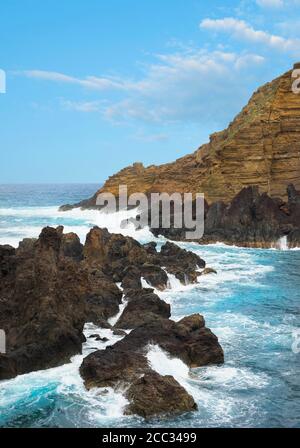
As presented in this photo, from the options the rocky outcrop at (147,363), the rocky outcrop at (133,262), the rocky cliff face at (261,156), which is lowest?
the rocky outcrop at (147,363)

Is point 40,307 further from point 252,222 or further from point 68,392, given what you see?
point 252,222

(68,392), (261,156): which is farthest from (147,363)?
(261,156)

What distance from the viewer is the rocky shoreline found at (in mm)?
17297

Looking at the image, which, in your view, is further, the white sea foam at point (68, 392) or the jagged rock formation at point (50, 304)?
the jagged rock formation at point (50, 304)

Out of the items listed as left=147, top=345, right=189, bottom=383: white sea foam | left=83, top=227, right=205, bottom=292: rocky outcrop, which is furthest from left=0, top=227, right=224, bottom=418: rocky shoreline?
left=83, top=227, right=205, bottom=292: rocky outcrop

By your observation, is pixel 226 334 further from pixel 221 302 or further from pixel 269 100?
pixel 269 100

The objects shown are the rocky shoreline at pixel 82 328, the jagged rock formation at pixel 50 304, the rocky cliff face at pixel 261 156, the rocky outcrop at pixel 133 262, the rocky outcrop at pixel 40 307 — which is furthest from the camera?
the rocky cliff face at pixel 261 156

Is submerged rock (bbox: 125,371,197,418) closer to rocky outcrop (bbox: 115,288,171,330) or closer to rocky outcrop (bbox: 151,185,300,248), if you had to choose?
rocky outcrop (bbox: 115,288,171,330)

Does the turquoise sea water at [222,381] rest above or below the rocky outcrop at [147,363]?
below

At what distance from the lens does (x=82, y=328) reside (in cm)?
2334

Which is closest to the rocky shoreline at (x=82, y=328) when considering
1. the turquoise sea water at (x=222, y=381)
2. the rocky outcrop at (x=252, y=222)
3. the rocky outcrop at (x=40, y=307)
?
the rocky outcrop at (x=40, y=307)

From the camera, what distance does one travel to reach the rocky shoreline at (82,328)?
681 inches

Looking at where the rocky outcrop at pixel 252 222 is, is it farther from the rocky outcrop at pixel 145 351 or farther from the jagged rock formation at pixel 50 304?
the rocky outcrop at pixel 145 351

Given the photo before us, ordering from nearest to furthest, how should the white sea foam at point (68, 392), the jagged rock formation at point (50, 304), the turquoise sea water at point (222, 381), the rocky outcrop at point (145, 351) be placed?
1. the turquoise sea water at point (222, 381)
2. the white sea foam at point (68, 392)
3. the rocky outcrop at point (145, 351)
4. the jagged rock formation at point (50, 304)
